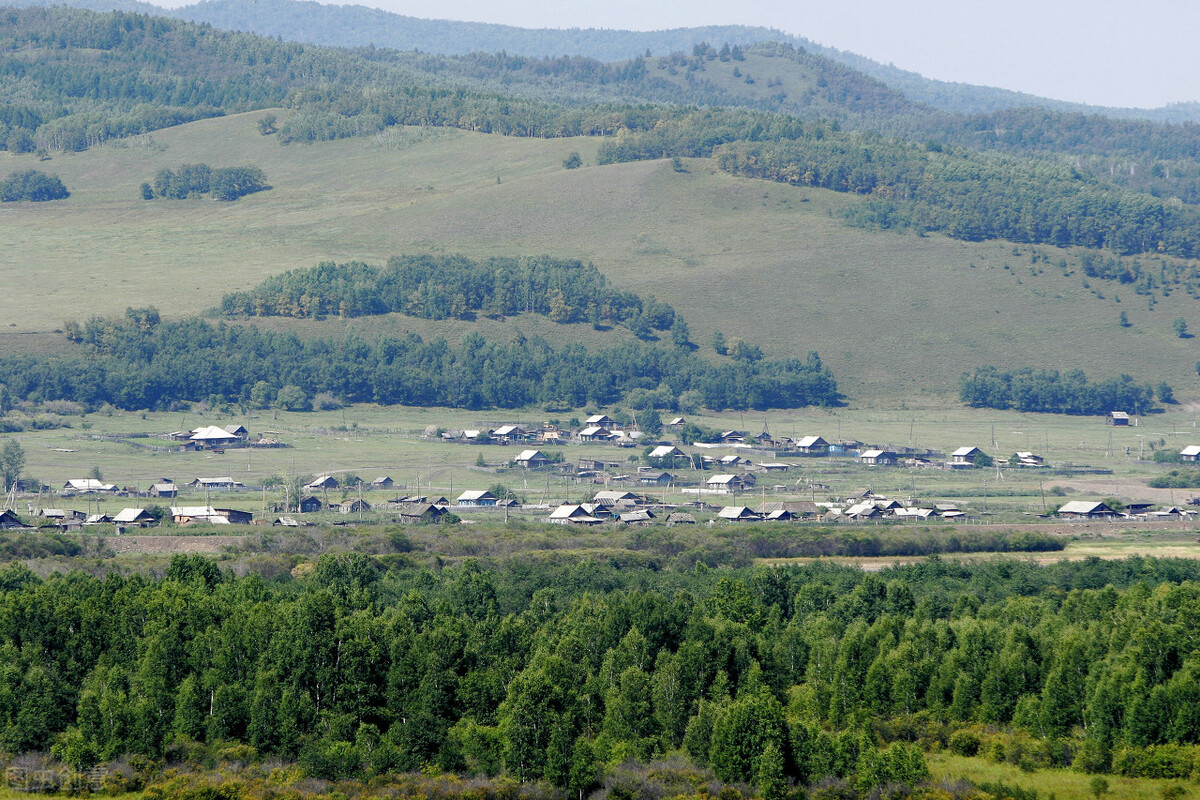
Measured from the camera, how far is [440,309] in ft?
634

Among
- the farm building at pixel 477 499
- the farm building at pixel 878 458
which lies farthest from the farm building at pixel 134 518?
the farm building at pixel 878 458

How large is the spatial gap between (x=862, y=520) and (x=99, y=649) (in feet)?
200

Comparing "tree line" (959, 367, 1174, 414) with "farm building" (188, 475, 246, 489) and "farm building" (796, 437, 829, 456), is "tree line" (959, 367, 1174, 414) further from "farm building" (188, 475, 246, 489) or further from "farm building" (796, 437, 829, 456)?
"farm building" (188, 475, 246, 489)

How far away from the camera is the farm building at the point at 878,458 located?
14000 centimetres

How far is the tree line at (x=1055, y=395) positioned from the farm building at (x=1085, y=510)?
2647 inches

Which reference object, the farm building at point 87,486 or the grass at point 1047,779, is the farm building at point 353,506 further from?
the grass at point 1047,779

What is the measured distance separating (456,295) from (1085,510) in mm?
102555

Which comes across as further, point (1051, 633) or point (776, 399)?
point (776, 399)

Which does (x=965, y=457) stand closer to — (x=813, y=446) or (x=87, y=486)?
(x=813, y=446)

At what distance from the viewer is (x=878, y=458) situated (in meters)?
141

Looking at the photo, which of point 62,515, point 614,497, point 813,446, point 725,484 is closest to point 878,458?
point 813,446

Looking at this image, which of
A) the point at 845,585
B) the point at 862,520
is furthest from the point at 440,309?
the point at 845,585

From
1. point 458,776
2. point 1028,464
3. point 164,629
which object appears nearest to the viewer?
point 458,776

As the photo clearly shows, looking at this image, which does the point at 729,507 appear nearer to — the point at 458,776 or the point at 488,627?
the point at 488,627
